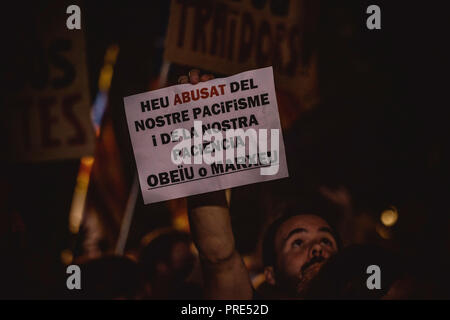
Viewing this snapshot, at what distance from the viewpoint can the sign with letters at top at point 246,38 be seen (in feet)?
8.55

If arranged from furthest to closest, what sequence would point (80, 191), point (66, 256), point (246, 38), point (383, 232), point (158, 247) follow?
point (80, 191)
point (383, 232)
point (66, 256)
point (158, 247)
point (246, 38)

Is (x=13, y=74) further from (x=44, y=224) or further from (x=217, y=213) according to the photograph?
(x=217, y=213)

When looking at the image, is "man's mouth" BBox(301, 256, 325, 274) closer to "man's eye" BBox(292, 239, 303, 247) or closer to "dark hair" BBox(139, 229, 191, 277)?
"man's eye" BBox(292, 239, 303, 247)

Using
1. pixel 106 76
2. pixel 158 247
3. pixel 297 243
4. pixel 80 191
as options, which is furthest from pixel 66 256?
pixel 297 243

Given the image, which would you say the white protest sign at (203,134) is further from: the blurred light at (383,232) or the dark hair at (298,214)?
the blurred light at (383,232)

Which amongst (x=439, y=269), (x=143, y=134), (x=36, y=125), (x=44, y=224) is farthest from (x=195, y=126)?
(x=439, y=269)

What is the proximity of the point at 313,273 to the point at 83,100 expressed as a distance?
4.81ft

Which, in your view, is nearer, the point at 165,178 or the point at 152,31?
the point at 165,178

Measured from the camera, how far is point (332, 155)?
3.31 m

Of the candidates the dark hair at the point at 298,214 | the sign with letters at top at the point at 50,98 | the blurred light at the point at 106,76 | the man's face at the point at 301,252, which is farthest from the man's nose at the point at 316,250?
the blurred light at the point at 106,76

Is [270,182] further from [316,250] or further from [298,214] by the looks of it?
[316,250]

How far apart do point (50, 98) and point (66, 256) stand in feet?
3.43

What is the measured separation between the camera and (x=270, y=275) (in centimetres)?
253

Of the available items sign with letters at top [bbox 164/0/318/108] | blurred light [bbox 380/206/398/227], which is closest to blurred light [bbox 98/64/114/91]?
sign with letters at top [bbox 164/0/318/108]
